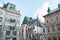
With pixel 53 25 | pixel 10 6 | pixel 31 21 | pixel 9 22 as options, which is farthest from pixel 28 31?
pixel 53 25

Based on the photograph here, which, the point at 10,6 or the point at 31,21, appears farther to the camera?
the point at 31,21

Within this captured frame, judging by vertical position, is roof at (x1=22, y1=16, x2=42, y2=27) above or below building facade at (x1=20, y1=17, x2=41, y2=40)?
above

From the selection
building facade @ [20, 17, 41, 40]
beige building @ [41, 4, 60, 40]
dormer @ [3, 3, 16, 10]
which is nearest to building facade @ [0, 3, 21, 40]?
dormer @ [3, 3, 16, 10]

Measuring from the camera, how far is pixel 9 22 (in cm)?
3145

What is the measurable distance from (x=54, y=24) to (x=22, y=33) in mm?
19799

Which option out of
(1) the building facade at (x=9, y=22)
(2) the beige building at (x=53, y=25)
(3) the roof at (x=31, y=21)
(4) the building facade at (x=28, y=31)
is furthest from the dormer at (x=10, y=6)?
(2) the beige building at (x=53, y=25)

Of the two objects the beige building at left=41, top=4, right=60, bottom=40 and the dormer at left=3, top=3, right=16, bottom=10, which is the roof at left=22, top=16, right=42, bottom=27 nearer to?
the dormer at left=3, top=3, right=16, bottom=10

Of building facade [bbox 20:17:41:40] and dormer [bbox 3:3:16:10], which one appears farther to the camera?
building facade [bbox 20:17:41:40]

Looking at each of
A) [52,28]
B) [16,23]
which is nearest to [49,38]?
[52,28]

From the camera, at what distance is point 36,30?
43.5m

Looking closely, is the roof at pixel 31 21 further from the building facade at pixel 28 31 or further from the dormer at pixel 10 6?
the dormer at pixel 10 6

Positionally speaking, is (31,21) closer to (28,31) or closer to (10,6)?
(28,31)

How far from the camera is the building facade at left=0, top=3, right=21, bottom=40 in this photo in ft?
97.1

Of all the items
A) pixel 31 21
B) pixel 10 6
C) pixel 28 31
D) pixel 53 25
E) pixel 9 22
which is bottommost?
pixel 28 31
